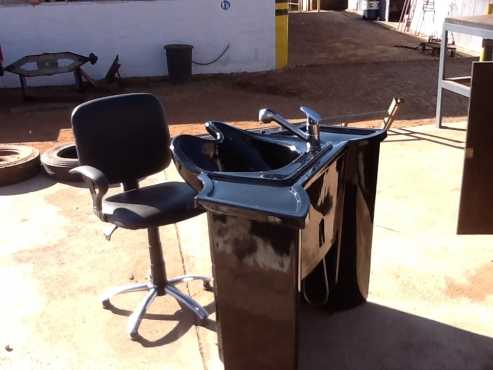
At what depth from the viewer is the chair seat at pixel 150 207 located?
3041 mm

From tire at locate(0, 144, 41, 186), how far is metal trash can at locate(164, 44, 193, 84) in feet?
16.3

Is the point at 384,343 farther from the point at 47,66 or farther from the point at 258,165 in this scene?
A: the point at 47,66

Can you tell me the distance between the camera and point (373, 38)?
15328 mm

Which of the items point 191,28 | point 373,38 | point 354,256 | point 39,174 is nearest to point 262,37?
point 191,28

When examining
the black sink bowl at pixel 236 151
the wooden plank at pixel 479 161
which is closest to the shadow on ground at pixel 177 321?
the black sink bowl at pixel 236 151

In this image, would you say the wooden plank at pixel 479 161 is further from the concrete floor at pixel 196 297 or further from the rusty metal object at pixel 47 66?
the rusty metal object at pixel 47 66

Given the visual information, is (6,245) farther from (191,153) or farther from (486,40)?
(486,40)

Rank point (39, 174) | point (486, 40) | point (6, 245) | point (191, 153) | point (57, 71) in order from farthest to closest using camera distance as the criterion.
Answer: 1. point (57, 71)
2. point (486, 40)
3. point (39, 174)
4. point (6, 245)
5. point (191, 153)

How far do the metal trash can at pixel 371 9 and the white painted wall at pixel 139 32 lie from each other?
8.60m

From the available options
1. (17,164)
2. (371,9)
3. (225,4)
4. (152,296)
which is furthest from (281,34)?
(152,296)

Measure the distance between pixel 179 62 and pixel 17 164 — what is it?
5.53m

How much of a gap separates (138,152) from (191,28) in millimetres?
7920

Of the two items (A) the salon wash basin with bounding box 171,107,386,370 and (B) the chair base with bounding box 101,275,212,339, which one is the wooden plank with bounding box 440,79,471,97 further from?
(B) the chair base with bounding box 101,275,212,339

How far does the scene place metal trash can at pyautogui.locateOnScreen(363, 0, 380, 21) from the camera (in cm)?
1859
